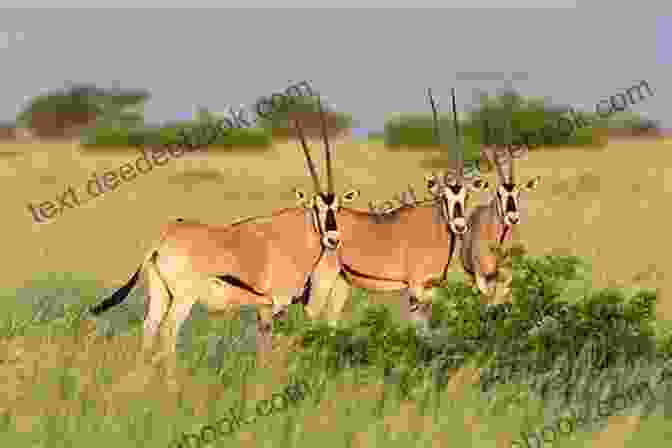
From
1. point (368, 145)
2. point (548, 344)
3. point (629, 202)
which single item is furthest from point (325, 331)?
point (368, 145)

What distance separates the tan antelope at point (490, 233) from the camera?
Answer: 1002 centimetres

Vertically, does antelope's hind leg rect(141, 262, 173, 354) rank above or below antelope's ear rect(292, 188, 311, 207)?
below

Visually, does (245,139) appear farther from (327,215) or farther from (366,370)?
(366,370)

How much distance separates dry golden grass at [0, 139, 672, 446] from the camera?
7.87 metres

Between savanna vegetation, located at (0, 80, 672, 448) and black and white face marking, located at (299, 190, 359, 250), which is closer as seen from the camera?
savanna vegetation, located at (0, 80, 672, 448)

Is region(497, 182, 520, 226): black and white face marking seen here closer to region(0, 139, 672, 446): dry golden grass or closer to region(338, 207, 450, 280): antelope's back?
region(338, 207, 450, 280): antelope's back

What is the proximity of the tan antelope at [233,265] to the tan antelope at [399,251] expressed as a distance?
1.01 metres

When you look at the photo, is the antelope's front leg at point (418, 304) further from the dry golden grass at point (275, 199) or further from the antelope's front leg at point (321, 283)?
the dry golden grass at point (275, 199)

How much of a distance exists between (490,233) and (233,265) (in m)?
2.92

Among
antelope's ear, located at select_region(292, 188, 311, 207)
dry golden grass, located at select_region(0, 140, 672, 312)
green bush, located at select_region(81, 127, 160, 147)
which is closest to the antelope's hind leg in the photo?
antelope's ear, located at select_region(292, 188, 311, 207)

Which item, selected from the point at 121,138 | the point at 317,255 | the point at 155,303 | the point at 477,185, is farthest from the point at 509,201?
the point at 121,138

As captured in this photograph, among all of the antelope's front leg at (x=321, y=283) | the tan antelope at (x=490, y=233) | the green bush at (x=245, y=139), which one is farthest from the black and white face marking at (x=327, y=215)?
the green bush at (x=245, y=139)

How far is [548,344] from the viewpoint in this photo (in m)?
8.34

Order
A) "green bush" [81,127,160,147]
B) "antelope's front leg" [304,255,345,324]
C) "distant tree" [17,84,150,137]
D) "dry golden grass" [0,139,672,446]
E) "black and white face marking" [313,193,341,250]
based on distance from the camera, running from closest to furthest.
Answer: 1. "dry golden grass" [0,139,672,446]
2. "black and white face marking" [313,193,341,250]
3. "antelope's front leg" [304,255,345,324]
4. "green bush" [81,127,160,147]
5. "distant tree" [17,84,150,137]
